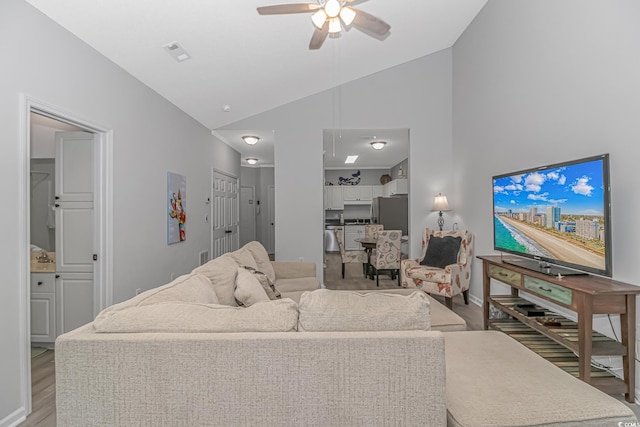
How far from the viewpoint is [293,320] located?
1.50 m

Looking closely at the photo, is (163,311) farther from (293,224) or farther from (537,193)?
(293,224)

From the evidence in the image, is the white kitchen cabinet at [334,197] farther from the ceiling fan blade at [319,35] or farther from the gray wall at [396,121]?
the ceiling fan blade at [319,35]

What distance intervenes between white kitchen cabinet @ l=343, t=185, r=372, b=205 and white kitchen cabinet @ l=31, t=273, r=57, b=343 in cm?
781

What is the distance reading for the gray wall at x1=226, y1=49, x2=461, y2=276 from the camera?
5.93 meters

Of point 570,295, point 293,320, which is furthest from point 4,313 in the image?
point 570,295

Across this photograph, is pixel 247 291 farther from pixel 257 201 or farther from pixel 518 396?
pixel 257 201

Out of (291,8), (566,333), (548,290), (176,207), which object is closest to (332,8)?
(291,8)

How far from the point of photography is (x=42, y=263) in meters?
3.49

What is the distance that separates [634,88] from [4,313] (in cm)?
427

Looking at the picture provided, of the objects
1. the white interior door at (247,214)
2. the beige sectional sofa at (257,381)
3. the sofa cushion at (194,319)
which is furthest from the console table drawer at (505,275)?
the white interior door at (247,214)

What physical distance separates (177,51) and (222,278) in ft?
7.46

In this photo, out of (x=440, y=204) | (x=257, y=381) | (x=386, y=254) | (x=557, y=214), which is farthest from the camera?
(x=386, y=254)

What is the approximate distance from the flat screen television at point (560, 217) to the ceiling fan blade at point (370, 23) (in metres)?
1.80

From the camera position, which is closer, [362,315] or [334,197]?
[362,315]
